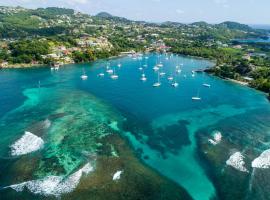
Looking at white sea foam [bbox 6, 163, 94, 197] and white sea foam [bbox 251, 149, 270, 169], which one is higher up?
white sea foam [bbox 6, 163, 94, 197]

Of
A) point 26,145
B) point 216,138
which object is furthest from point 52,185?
point 216,138

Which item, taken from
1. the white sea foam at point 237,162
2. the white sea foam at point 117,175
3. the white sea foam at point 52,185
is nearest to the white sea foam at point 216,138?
the white sea foam at point 237,162

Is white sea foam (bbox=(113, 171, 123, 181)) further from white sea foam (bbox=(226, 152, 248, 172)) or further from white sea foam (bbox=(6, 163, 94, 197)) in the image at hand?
white sea foam (bbox=(226, 152, 248, 172))

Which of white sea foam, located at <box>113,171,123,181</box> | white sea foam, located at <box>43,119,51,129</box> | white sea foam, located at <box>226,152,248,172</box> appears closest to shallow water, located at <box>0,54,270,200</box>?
white sea foam, located at <box>43,119,51,129</box>

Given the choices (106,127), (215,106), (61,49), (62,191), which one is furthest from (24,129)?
(61,49)

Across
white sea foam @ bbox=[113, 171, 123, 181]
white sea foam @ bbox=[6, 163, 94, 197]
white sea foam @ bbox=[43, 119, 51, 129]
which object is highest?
white sea foam @ bbox=[6, 163, 94, 197]

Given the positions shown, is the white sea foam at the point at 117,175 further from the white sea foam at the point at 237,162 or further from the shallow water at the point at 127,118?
the white sea foam at the point at 237,162
